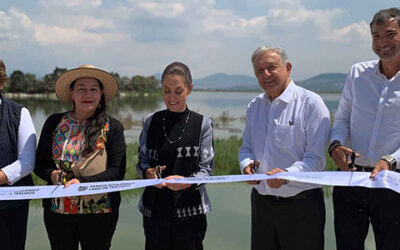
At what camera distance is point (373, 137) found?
6.60 feet

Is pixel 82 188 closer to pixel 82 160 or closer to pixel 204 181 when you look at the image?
pixel 82 160

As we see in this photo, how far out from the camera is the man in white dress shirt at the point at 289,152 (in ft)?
7.04

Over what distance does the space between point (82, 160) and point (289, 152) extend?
1.28 meters

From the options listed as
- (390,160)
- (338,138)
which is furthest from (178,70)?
(390,160)

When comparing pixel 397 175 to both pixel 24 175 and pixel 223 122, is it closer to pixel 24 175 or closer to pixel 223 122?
pixel 24 175

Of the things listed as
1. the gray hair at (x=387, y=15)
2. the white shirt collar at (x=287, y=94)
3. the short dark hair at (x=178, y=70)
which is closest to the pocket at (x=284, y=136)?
the white shirt collar at (x=287, y=94)

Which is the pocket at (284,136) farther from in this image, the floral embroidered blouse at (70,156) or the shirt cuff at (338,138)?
the floral embroidered blouse at (70,156)

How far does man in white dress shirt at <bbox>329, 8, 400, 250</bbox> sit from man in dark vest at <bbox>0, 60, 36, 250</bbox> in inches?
73.4

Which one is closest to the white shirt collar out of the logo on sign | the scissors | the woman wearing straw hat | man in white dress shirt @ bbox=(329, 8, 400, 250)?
man in white dress shirt @ bbox=(329, 8, 400, 250)

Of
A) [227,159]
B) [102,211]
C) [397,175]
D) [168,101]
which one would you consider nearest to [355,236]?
[397,175]

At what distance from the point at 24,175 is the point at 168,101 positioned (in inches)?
39.0

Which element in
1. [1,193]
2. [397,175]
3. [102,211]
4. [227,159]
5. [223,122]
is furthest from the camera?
[223,122]

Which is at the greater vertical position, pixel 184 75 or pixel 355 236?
pixel 184 75

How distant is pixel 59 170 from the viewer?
2150 millimetres
